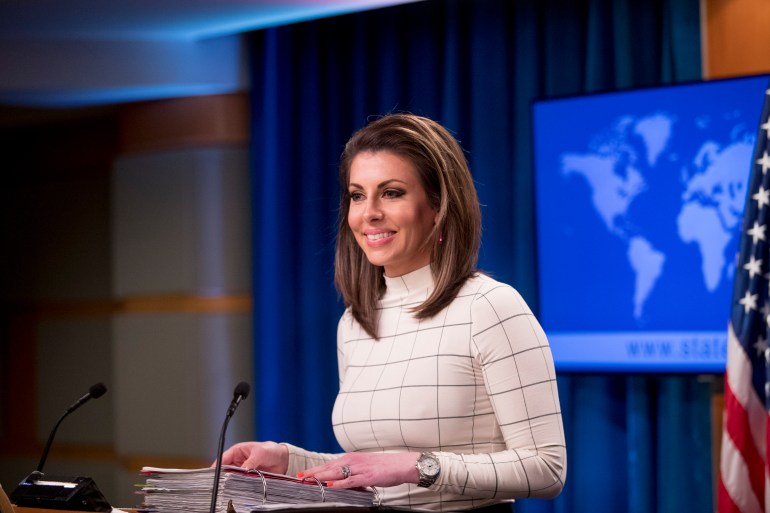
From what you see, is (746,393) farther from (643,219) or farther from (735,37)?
(735,37)

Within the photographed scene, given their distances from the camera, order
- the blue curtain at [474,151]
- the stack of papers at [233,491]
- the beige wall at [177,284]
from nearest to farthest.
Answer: the stack of papers at [233,491]
the blue curtain at [474,151]
the beige wall at [177,284]

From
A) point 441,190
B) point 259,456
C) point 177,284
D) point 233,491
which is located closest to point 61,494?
point 259,456

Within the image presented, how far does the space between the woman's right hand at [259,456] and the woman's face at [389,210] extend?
0.47 m

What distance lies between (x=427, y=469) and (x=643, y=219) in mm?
2635

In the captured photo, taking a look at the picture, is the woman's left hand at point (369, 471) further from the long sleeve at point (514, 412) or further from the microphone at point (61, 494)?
the microphone at point (61, 494)

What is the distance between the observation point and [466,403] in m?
2.03

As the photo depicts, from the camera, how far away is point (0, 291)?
6.82 metres

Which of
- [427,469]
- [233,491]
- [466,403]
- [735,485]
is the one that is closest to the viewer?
[233,491]

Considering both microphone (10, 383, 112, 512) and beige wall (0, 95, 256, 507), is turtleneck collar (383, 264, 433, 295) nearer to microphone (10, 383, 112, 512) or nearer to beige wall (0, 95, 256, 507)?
microphone (10, 383, 112, 512)

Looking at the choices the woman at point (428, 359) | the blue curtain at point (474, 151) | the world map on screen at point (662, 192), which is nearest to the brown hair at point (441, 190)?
the woman at point (428, 359)

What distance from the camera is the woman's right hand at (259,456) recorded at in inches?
81.7

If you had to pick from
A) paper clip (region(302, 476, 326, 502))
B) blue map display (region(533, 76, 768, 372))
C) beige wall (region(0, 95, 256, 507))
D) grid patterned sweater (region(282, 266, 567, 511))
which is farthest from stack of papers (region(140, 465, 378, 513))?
beige wall (region(0, 95, 256, 507))

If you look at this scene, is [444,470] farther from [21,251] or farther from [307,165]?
[21,251]

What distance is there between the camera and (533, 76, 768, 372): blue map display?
4.05 meters
